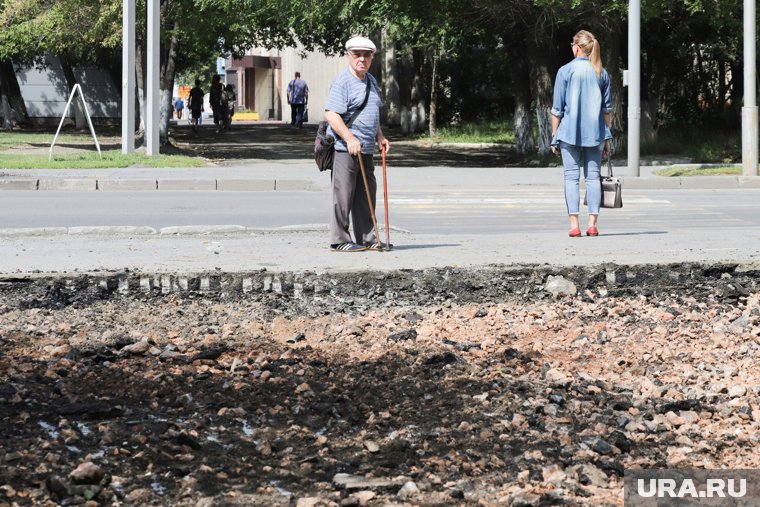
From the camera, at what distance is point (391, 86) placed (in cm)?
4656

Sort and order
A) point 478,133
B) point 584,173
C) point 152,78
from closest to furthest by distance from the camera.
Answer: point 584,173 → point 152,78 → point 478,133

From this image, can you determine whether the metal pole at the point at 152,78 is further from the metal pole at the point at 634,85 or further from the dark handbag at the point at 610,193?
the dark handbag at the point at 610,193

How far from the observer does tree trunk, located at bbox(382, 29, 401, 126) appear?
43081 millimetres

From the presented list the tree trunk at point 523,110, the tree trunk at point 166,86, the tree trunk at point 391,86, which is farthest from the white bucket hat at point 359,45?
the tree trunk at point 391,86

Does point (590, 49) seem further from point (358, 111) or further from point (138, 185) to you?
point (138, 185)

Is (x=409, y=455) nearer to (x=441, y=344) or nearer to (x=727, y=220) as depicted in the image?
(x=441, y=344)

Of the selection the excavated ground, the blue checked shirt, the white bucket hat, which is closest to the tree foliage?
the blue checked shirt

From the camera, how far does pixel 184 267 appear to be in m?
9.49

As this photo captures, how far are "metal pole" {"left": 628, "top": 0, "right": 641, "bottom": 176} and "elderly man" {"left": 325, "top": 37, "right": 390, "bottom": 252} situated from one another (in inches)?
416

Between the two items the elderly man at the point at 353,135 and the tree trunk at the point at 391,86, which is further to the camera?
the tree trunk at the point at 391,86

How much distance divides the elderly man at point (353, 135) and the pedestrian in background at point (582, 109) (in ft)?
6.31

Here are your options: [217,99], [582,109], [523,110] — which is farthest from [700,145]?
[217,99]

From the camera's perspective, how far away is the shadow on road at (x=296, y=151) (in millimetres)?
27875

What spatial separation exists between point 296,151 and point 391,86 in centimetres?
1590
